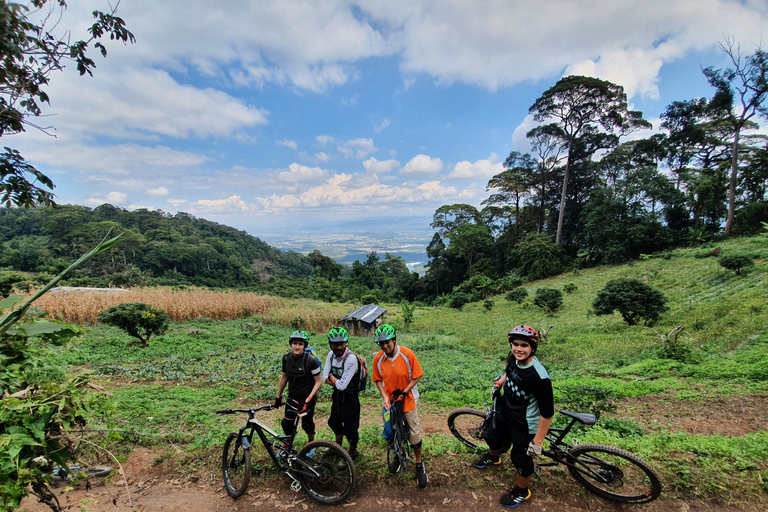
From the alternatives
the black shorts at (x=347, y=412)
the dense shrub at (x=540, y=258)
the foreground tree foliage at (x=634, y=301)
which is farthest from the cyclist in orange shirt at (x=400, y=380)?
the dense shrub at (x=540, y=258)

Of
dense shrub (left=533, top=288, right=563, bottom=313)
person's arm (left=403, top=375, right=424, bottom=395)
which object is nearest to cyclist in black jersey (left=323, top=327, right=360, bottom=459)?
person's arm (left=403, top=375, right=424, bottom=395)

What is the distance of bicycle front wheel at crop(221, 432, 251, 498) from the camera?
137 inches

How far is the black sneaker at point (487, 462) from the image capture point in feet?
11.8

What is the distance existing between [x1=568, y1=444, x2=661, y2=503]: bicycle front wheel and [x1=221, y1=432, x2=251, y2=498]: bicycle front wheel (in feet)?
11.8

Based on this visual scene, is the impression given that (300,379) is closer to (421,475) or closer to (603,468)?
(421,475)

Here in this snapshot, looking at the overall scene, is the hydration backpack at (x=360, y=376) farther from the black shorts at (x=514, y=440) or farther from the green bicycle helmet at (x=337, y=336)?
the black shorts at (x=514, y=440)

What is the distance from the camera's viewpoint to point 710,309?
8.89 m

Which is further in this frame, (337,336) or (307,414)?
(307,414)

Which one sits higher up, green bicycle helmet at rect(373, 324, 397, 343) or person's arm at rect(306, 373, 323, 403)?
green bicycle helmet at rect(373, 324, 397, 343)

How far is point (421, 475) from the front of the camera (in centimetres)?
345

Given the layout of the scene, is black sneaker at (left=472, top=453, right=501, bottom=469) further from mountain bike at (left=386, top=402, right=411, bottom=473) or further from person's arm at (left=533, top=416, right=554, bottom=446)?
person's arm at (left=533, top=416, right=554, bottom=446)

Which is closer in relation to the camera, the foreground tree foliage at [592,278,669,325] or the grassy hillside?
the grassy hillside

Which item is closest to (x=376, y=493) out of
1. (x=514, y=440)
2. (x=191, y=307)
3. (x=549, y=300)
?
(x=514, y=440)

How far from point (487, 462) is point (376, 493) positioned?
135 centimetres
